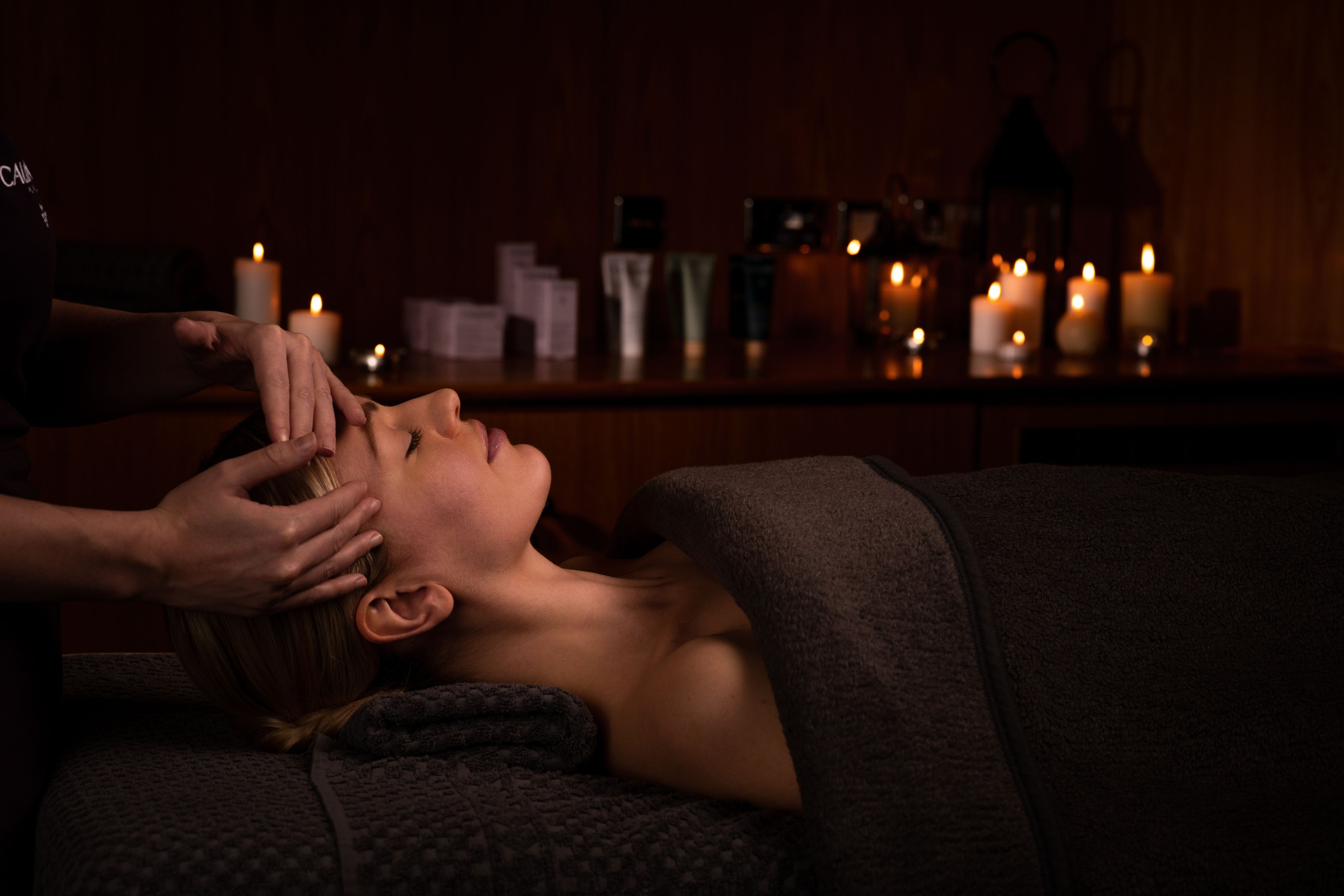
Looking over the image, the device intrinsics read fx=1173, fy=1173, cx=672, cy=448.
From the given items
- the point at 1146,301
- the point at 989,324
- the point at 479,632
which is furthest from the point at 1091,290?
the point at 479,632

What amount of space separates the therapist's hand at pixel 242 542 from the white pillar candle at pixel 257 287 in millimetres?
1196

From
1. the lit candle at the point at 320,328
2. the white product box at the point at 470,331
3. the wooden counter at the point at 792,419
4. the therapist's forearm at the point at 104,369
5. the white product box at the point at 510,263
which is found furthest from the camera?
the white product box at the point at 510,263

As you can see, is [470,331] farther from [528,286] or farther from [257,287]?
[257,287]

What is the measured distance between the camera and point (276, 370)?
106cm

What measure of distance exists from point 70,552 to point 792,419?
133 cm

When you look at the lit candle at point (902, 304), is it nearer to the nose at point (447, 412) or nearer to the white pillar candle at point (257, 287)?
the white pillar candle at point (257, 287)

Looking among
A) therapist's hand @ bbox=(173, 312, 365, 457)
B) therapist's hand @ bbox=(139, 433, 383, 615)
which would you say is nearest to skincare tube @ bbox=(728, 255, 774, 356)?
therapist's hand @ bbox=(173, 312, 365, 457)

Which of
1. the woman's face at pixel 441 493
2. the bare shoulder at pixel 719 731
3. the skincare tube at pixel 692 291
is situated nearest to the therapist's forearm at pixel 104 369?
the woman's face at pixel 441 493

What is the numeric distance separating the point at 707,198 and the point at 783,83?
11.7 inches

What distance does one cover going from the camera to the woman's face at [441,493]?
112 centimetres

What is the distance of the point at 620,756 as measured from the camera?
1.06 metres

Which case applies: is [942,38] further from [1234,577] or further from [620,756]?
[620,756]

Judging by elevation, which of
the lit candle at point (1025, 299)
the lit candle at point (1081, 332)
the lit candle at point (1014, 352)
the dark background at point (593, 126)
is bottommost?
the lit candle at point (1014, 352)

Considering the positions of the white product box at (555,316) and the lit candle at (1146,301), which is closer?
the white product box at (555,316)
